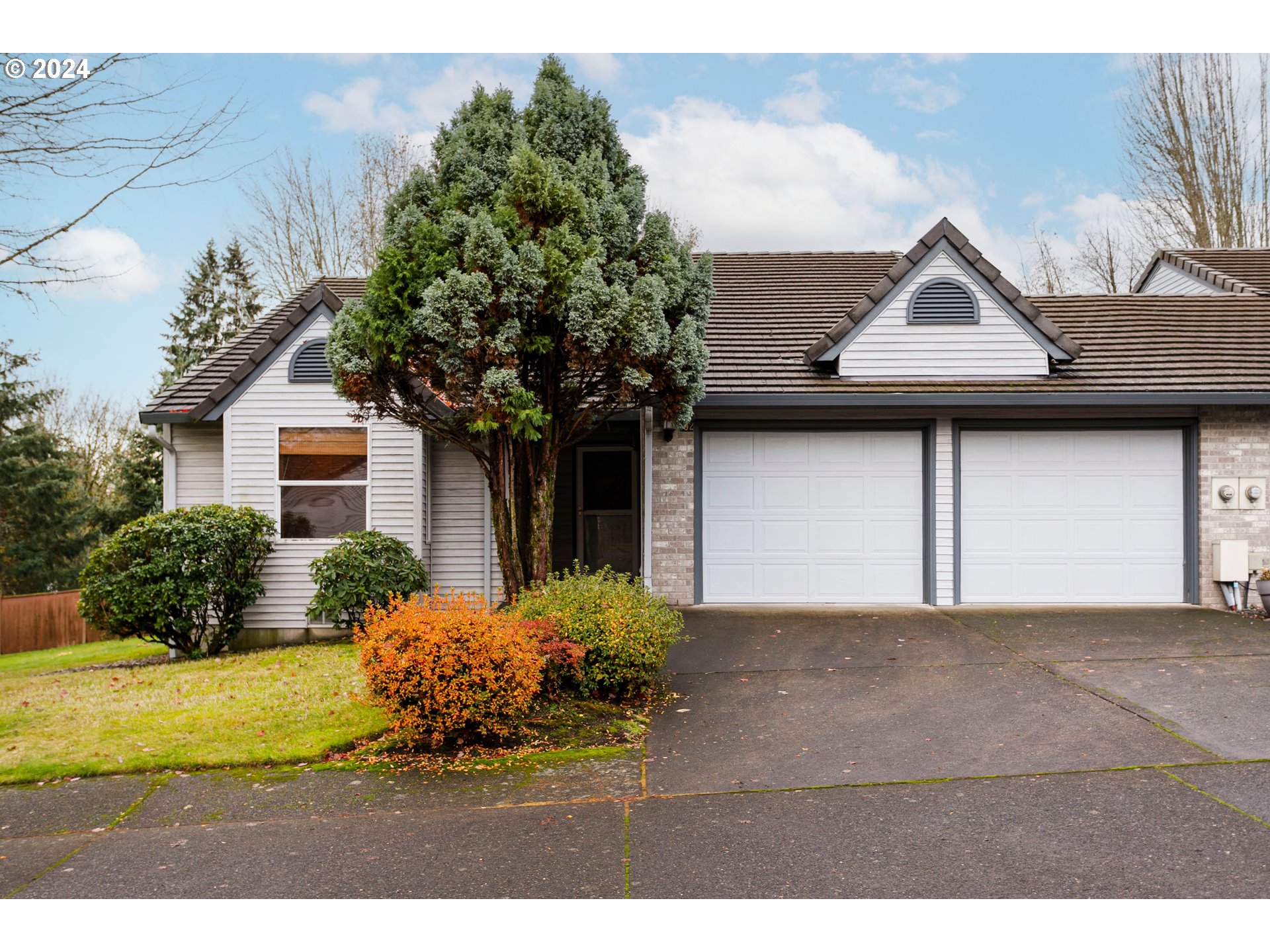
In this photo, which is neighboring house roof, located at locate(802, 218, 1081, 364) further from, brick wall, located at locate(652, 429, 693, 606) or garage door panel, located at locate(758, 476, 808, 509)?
brick wall, located at locate(652, 429, 693, 606)

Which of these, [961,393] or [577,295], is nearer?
[577,295]

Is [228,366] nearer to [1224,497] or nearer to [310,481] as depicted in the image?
[310,481]

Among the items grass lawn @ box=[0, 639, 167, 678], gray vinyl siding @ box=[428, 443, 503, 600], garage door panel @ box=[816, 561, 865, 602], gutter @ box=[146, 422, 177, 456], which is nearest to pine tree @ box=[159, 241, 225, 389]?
grass lawn @ box=[0, 639, 167, 678]

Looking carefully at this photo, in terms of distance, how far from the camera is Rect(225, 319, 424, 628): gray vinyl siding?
36.5 feet

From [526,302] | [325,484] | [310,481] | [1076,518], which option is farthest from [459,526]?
[1076,518]

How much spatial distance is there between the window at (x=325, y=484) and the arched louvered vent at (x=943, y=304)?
7430 millimetres

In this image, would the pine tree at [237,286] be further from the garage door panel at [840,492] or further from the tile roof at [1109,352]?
the garage door panel at [840,492]

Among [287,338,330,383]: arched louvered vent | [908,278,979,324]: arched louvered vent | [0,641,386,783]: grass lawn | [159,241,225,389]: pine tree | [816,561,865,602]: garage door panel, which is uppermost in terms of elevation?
[159,241,225,389]: pine tree

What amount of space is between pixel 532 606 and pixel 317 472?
17.0 ft

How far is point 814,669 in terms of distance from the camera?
806cm

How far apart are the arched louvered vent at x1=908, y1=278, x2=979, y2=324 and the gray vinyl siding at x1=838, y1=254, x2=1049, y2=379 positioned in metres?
0.06

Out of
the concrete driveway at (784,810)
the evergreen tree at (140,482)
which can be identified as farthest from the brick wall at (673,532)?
the evergreen tree at (140,482)

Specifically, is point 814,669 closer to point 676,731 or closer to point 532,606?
point 676,731

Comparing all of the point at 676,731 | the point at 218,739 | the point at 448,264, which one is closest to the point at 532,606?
the point at 676,731
